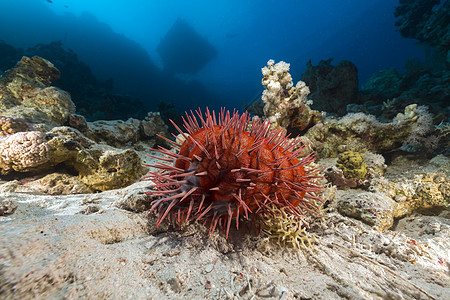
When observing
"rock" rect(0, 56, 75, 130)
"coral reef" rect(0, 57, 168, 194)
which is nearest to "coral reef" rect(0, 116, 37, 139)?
"coral reef" rect(0, 57, 168, 194)

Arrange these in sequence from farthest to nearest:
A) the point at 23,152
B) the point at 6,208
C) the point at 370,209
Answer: the point at 23,152, the point at 370,209, the point at 6,208

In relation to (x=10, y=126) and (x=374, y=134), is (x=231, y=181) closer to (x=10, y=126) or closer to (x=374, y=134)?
(x=10, y=126)

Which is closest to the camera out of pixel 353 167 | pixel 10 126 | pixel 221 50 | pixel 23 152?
pixel 23 152

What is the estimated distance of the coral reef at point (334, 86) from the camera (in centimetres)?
1259

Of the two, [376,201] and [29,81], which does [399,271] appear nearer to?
[376,201]

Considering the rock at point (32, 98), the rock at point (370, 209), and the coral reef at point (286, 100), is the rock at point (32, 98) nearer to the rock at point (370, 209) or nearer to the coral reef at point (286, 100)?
the coral reef at point (286, 100)

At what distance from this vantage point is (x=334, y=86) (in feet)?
42.4

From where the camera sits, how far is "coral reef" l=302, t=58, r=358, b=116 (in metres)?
12.6

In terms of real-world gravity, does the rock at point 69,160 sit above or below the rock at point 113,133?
below

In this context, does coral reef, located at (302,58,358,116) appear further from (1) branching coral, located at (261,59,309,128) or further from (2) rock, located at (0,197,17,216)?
(2) rock, located at (0,197,17,216)

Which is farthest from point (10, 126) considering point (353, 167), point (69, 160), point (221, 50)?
point (221, 50)

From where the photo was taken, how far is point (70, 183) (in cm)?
316

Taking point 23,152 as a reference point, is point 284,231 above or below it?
below

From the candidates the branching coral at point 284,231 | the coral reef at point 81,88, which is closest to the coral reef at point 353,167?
the branching coral at point 284,231
